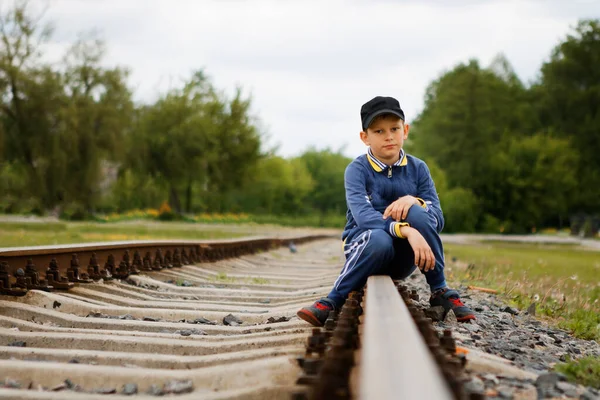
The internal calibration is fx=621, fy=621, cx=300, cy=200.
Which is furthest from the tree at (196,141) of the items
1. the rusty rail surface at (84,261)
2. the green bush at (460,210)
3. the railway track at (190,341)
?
the railway track at (190,341)

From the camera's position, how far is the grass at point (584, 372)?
2381 mm

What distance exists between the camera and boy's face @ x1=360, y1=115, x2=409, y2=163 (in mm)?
3498

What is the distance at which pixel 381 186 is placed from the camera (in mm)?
3678

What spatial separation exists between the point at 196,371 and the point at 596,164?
5516 centimetres

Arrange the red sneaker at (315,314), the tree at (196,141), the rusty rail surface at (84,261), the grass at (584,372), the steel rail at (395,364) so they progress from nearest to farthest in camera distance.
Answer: the steel rail at (395,364) → the grass at (584,372) → the red sneaker at (315,314) → the rusty rail surface at (84,261) → the tree at (196,141)

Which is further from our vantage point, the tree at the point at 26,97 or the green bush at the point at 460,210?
the green bush at the point at 460,210

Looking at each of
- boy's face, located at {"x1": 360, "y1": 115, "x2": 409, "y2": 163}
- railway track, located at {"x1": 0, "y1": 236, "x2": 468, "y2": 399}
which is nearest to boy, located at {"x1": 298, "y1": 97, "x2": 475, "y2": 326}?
boy's face, located at {"x1": 360, "y1": 115, "x2": 409, "y2": 163}

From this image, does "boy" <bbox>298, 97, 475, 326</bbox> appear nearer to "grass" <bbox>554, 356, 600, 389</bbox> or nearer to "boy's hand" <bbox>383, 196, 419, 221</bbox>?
"boy's hand" <bbox>383, 196, 419, 221</bbox>

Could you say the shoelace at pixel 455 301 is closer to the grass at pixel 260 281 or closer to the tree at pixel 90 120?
the grass at pixel 260 281

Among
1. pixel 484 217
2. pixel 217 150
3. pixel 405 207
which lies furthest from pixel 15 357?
pixel 484 217

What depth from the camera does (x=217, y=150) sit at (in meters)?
39.5

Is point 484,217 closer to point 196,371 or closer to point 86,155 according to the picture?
point 86,155

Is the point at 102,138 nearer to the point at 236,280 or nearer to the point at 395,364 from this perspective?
the point at 236,280

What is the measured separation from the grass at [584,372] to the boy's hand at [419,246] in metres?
0.88
